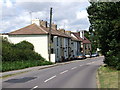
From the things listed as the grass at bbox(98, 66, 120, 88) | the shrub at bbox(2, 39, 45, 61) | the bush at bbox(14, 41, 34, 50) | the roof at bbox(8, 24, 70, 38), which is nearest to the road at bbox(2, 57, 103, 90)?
the grass at bbox(98, 66, 120, 88)

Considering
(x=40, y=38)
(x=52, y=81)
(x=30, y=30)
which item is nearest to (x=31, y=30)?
(x=30, y=30)

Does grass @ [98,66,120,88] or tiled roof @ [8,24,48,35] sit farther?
tiled roof @ [8,24,48,35]

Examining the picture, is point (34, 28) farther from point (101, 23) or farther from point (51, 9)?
point (101, 23)

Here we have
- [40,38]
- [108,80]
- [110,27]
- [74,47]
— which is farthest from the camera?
[74,47]

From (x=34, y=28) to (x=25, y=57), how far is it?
12.4 metres

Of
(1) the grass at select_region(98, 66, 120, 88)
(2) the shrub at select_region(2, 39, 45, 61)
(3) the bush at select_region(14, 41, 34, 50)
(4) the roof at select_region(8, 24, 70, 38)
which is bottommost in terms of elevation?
(1) the grass at select_region(98, 66, 120, 88)

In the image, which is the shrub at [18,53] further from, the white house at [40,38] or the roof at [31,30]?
the roof at [31,30]

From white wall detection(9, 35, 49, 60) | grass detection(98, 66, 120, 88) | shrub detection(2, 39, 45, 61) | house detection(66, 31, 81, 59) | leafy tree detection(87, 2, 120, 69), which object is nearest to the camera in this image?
grass detection(98, 66, 120, 88)

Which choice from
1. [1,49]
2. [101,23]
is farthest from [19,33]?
[101,23]

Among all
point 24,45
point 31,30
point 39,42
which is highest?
point 31,30

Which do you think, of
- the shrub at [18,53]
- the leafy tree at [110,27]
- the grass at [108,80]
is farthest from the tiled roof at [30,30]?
the grass at [108,80]

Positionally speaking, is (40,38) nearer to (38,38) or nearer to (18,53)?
(38,38)

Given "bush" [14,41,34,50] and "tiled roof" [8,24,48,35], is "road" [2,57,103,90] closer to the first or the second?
"bush" [14,41,34,50]

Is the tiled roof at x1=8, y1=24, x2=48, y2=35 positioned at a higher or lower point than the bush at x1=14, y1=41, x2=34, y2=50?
higher
